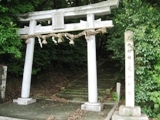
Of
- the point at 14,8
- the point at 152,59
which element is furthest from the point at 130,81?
the point at 14,8

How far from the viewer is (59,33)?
27.7ft

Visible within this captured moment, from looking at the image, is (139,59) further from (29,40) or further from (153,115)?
(29,40)

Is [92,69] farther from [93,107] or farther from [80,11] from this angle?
[80,11]

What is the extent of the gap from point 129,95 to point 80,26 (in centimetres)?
340

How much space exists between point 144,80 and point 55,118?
3366mm

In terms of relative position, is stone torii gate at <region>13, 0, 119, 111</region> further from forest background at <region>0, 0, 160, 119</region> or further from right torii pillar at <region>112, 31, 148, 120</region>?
right torii pillar at <region>112, 31, 148, 120</region>

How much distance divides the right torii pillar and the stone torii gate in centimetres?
120

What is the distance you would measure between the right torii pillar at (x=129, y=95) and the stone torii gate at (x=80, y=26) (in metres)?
1.20

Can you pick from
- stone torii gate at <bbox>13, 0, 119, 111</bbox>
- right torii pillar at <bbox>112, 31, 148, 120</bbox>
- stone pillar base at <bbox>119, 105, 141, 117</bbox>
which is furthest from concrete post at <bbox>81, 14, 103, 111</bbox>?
stone pillar base at <bbox>119, 105, 141, 117</bbox>

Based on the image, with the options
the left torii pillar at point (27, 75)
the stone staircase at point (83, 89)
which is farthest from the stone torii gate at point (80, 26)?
the stone staircase at point (83, 89)

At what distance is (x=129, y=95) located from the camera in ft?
21.7

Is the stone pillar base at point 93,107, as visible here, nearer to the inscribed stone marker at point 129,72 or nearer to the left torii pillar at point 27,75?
the inscribed stone marker at point 129,72

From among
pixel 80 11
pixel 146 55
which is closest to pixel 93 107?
pixel 146 55

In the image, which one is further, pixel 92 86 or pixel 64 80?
pixel 64 80
